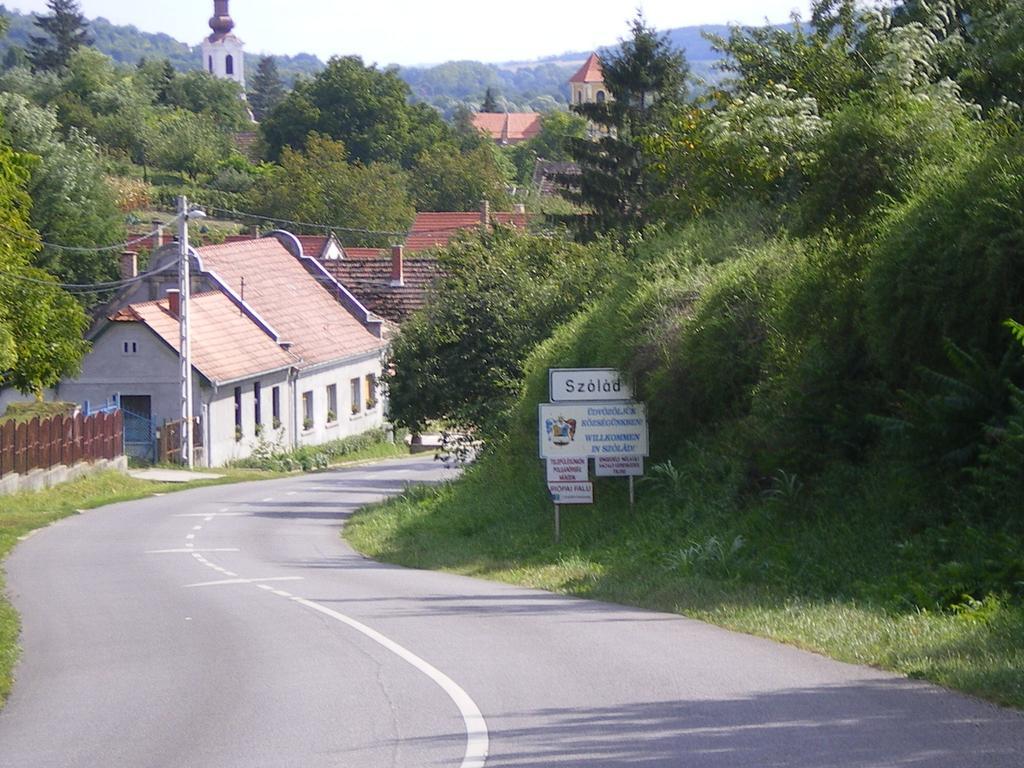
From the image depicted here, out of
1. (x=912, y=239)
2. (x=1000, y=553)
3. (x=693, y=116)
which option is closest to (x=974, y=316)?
(x=912, y=239)

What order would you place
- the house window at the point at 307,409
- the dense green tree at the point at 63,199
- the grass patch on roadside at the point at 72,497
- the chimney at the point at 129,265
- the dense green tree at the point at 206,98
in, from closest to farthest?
the grass patch on roadside at the point at 72,497 < the house window at the point at 307,409 < the chimney at the point at 129,265 < the dense green tree at the point at 63,199 < the dense green tree at the point at 206,98

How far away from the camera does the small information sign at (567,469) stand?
21375 mm

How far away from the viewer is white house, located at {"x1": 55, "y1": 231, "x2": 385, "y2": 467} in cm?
4712

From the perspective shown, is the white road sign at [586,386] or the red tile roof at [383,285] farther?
the red tile roof at [383,285]

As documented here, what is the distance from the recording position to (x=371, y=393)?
60.5 metres

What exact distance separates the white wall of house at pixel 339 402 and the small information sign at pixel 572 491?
3244cm

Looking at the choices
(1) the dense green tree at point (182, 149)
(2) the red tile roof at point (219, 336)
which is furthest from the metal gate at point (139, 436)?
(1) the dense green tree at point (182, 149)

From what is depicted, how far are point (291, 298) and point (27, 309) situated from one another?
75.7 ft

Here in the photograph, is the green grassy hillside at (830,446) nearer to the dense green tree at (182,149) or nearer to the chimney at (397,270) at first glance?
the chimney at (397,270)

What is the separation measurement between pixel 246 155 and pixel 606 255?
86.6m

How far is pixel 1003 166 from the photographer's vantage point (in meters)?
15.4

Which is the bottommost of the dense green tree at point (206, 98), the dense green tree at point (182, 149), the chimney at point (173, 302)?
the chimney at point (173, 302)

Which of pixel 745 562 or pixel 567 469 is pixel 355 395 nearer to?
pixel 567 469

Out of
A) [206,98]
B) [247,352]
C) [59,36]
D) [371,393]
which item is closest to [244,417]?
[247,352]
